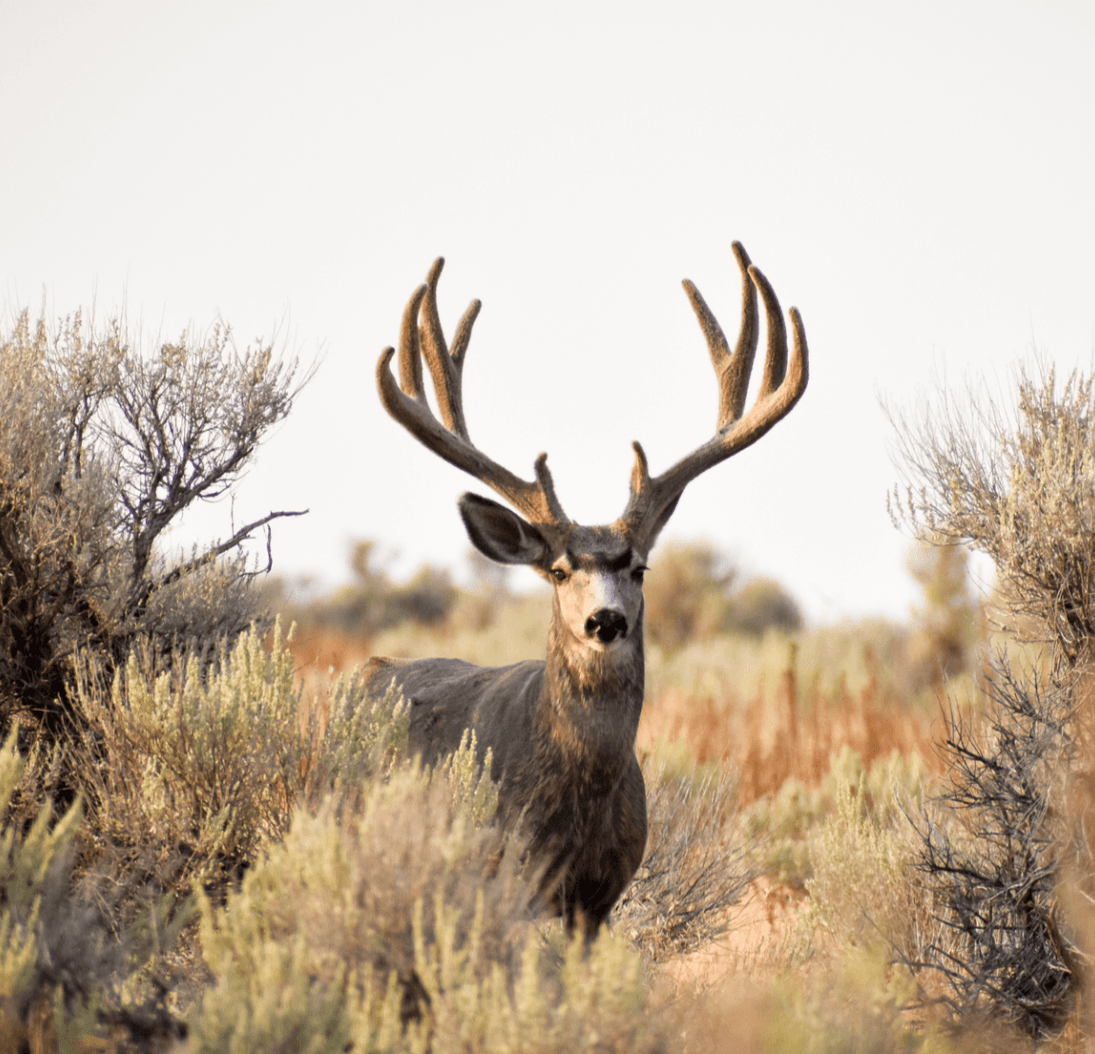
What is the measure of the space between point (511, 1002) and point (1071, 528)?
11.6 feet

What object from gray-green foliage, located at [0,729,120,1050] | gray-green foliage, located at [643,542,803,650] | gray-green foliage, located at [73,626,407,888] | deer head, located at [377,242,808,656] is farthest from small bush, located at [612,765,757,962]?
gray-green foliage, located at [643,542,803,650]

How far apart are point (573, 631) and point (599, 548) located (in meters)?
0.41

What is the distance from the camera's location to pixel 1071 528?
489 centimetres

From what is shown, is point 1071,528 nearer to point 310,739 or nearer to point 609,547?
point 609,547

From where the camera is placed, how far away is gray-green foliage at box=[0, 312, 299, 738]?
17.7ft

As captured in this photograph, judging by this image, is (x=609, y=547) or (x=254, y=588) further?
(x=254, y=588)

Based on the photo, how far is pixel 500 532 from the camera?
525 cm

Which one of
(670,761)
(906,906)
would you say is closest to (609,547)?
(906,906)

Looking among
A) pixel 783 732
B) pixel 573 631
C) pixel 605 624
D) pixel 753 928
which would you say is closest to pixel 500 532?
pixel 573 631

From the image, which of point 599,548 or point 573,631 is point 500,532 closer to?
point 599,548

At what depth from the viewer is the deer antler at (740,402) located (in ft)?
17.1

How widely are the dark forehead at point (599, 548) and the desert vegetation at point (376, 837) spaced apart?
109 cm

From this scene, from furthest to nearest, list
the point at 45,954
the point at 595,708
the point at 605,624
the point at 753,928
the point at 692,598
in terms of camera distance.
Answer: the point at 692,598 < the point at 753,928 < the point at 595,708 < the point at 605,624 < the point at 45,954

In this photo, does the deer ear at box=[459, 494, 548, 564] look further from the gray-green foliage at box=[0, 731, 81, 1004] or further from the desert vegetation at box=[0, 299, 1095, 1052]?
the gray-green foliage at box=[0, 731, 81, 1004]
